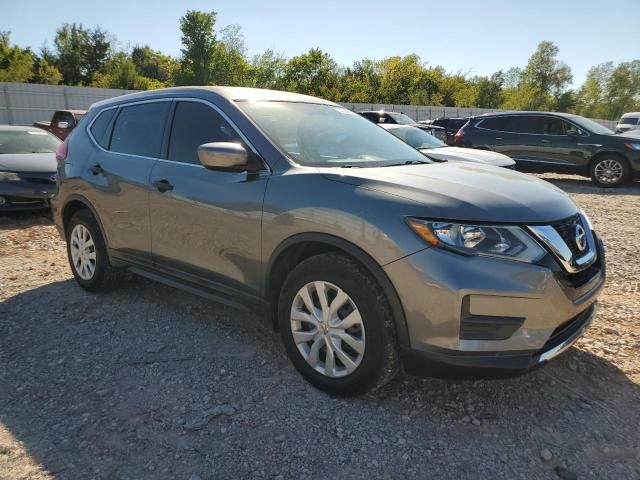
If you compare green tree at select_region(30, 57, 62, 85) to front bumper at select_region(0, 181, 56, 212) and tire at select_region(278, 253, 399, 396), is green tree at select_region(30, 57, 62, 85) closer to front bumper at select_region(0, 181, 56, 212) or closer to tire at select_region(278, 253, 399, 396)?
front bumper at select_region(0, 181, 56, 212)

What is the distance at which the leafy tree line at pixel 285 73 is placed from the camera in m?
41.5

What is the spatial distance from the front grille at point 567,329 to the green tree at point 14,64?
145 feet

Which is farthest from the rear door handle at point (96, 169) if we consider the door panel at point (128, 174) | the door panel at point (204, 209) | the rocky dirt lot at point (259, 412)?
the rocky dirt lot at point (259, 412)

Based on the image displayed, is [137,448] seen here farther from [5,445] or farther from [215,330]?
[215,330]

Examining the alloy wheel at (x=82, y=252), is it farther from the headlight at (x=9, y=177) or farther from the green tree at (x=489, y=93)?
the green tree at (x=489, y=93)

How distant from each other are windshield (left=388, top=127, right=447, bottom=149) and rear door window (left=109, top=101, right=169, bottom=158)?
568 centimetres

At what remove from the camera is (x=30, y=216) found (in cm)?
792

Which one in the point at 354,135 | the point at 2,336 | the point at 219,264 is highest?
the point at 354,135

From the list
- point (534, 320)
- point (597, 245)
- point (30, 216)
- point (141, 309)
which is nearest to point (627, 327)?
point (597, 245)

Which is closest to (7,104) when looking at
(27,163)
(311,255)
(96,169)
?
(27,163)

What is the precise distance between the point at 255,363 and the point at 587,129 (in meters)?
10.9

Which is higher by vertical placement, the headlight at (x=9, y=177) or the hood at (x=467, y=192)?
the hood at (x=467, y=192)

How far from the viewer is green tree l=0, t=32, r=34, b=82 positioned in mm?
38678

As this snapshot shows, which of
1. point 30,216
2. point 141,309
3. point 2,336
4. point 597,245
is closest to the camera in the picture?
point 597,245
